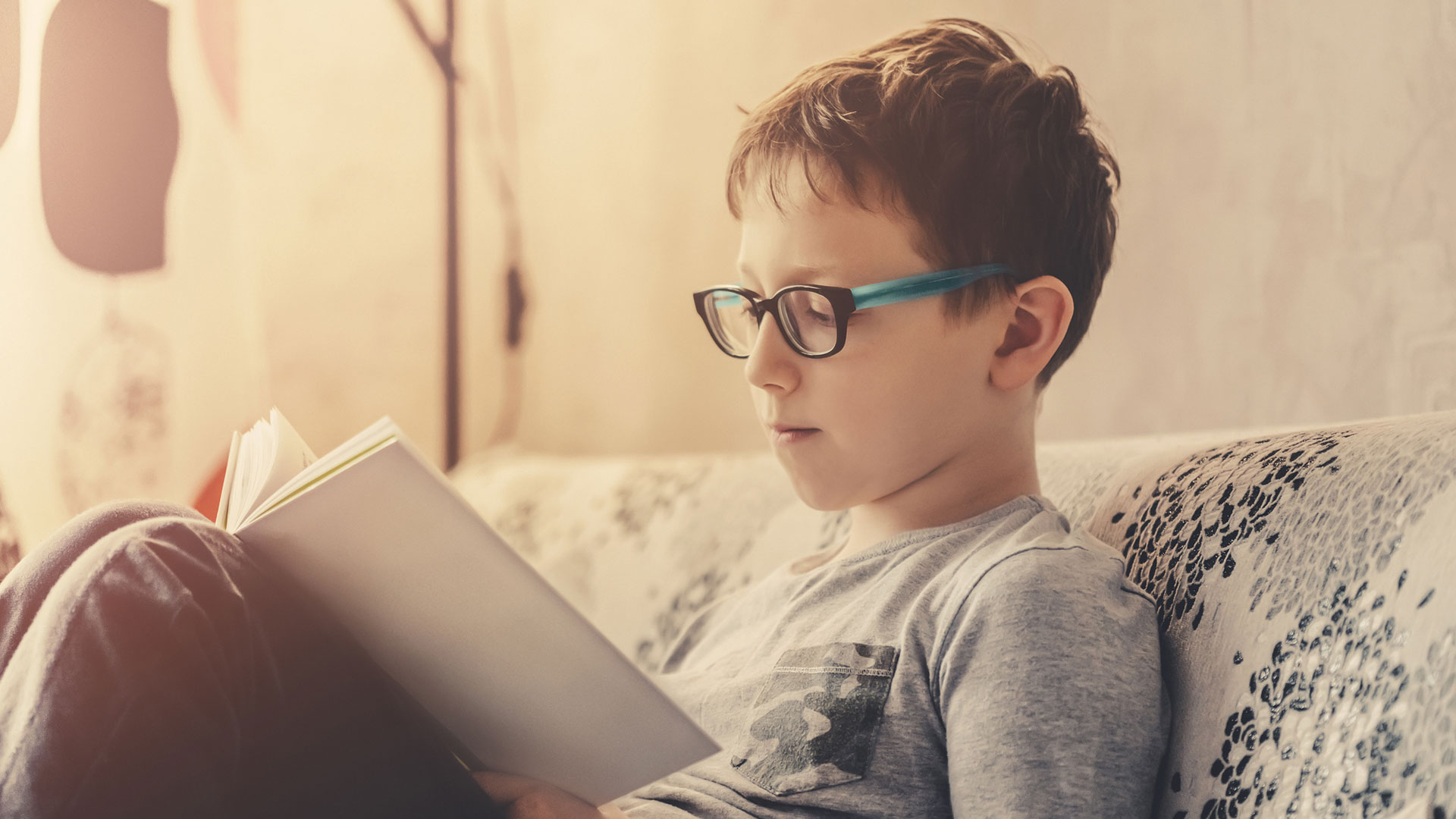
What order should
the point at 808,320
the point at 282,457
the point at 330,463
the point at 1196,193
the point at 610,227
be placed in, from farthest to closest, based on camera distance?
1. the point at 610,227
2. the point at 1196,193
3. the point at 808,320
4. the point at 282,457
5. the point at 330,463

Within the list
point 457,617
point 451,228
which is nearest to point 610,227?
point 451,228

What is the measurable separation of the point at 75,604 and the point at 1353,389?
1182mm

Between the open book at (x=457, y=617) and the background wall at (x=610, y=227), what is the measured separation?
0.87 meters

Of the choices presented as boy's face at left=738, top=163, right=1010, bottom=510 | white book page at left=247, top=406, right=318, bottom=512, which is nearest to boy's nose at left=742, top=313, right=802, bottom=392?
boy's face at left=738, top=163, right=1010, bottom=510

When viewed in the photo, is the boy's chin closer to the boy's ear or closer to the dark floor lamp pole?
the boy's ear

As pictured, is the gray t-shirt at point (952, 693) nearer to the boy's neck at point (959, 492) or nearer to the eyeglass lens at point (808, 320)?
the boy's neck at point (959, 492)

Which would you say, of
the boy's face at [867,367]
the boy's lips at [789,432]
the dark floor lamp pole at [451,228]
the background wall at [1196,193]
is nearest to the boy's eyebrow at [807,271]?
the boy's face at [867,367]

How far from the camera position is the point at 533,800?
1.95 ft

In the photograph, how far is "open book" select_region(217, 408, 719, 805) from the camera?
48 centimetres

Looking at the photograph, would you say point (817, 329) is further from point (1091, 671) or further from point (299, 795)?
point (299, 795)

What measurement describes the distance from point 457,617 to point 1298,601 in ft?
1.58

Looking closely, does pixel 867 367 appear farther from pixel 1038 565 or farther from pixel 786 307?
pixel 1038 565

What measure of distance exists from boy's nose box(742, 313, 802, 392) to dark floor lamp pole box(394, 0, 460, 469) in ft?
4.55

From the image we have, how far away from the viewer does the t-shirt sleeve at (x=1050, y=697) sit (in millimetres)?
540
